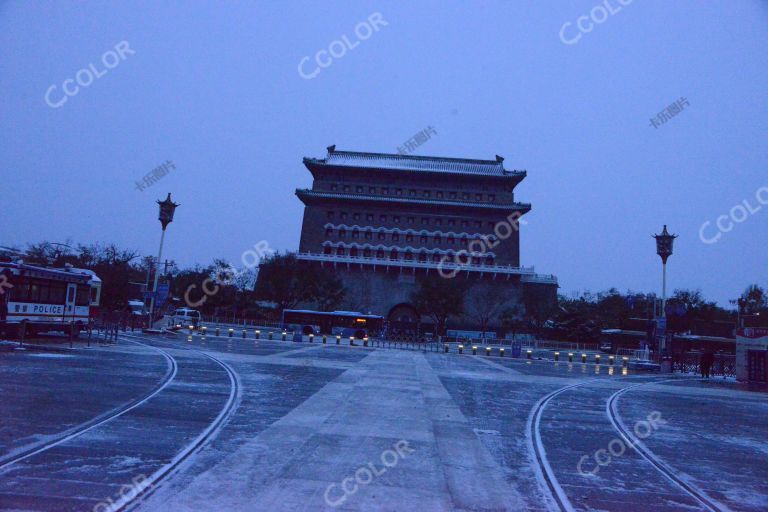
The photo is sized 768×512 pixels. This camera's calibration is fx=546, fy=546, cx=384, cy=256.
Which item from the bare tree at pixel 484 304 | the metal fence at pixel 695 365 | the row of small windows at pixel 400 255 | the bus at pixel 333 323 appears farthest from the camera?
the row of small windows at pixel 400 255

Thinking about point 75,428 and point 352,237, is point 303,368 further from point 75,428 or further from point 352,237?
point 352,237

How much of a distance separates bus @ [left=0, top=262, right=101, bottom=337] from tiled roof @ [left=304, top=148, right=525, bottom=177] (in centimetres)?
4480

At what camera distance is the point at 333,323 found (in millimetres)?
47781

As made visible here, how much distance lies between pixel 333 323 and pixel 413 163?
2966cm

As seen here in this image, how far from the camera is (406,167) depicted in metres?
68.3

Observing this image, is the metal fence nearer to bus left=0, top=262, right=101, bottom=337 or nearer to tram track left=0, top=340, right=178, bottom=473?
tram track left=0, top=340, right=178, bottom=473

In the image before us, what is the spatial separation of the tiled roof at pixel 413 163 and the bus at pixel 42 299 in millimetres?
44800

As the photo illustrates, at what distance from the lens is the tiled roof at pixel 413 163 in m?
68.1

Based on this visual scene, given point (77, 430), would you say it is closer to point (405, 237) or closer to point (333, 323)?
point (333, 323)

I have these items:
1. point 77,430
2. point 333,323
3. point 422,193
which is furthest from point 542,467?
point 422,193

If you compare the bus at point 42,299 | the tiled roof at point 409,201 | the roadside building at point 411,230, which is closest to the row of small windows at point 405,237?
the roadside building at point 411,230

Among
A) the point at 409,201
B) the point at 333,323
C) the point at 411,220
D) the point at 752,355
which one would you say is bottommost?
the point at 333,323

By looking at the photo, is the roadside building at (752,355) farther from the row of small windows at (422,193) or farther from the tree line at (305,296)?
the row of small windows at (422,193)

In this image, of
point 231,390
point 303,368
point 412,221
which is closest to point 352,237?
point 412,221
